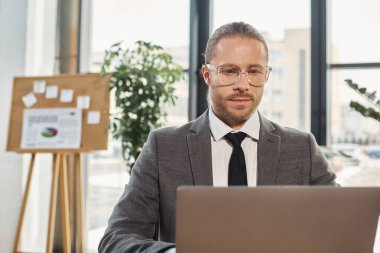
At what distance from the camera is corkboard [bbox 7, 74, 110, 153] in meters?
3.19

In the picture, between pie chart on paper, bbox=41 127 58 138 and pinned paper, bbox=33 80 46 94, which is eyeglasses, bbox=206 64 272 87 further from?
pinned paper, bbox=33 80 46 94

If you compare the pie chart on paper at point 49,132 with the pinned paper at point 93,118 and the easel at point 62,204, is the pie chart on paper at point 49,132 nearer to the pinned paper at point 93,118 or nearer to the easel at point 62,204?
the easel at point 62,204

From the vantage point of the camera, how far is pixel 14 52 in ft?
11.7

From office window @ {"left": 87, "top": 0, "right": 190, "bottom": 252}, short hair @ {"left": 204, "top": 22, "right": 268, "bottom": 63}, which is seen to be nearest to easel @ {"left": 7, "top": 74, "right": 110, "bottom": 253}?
office window @ {"left": 87, "top": 0, "right": 190, "bottom": 252}

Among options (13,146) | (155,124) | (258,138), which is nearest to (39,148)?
(13,146)

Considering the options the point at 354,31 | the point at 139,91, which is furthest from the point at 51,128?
the point at 354,31

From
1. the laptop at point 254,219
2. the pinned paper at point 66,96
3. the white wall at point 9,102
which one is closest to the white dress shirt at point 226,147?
the laptop at point 254,219

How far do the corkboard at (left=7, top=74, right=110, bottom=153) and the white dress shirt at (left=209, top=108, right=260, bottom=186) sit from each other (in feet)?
5.89

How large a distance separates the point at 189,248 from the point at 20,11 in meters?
3.35

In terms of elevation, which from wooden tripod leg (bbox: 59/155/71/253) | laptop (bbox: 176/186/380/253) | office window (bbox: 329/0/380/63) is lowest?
wooden tripod leg (bbox: 59/155/71/253)

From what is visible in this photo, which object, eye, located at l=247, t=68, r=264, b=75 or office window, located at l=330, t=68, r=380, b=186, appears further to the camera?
office window, located at l=330, t=68, r=380, b=186

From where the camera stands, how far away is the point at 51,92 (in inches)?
130

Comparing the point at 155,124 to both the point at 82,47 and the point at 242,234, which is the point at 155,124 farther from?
the point at 242,234

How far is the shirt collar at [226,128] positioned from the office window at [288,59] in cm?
193
